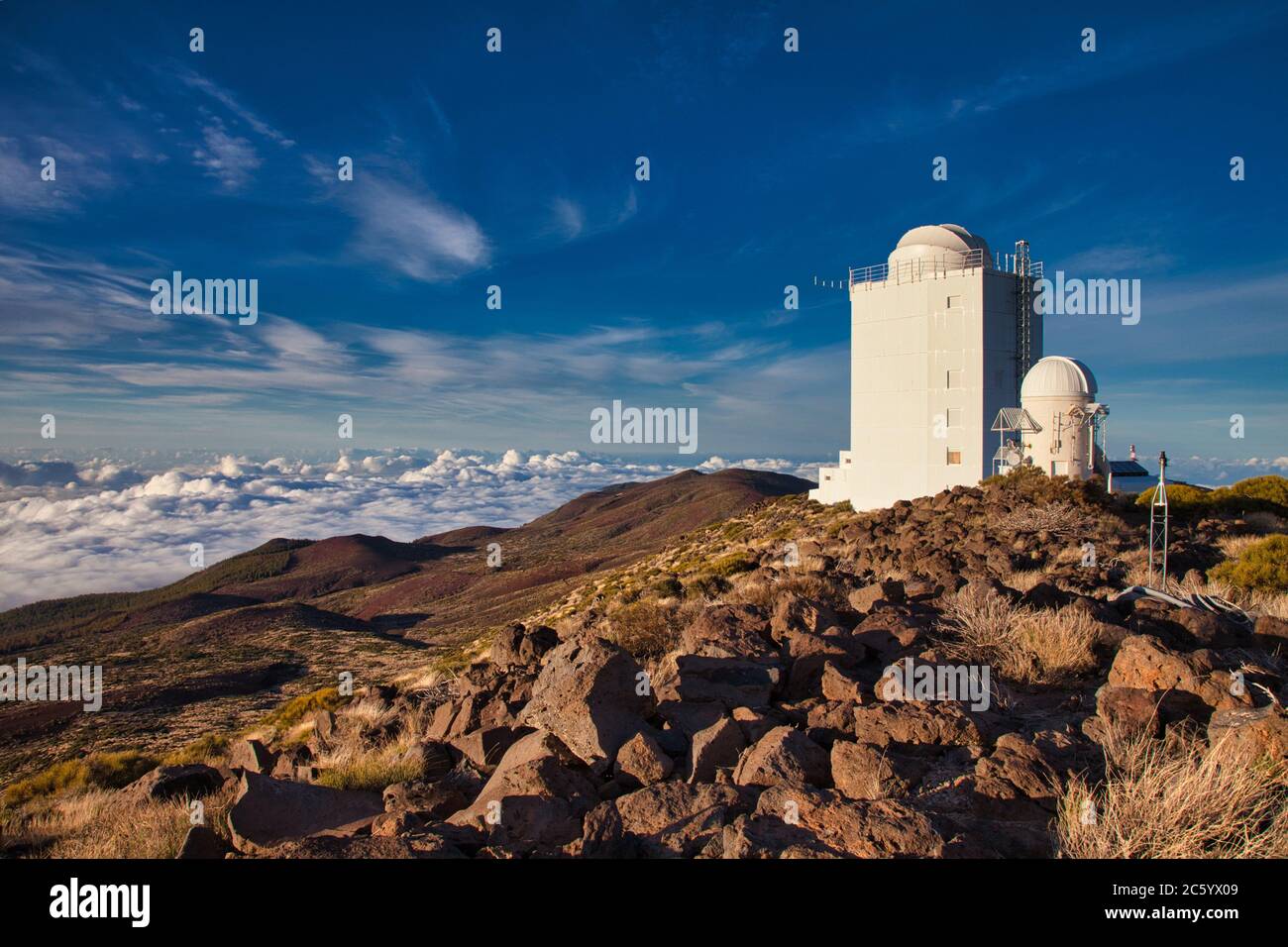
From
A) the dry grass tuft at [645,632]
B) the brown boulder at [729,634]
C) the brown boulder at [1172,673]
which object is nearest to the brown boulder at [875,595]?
the brown boulder at [729,634]

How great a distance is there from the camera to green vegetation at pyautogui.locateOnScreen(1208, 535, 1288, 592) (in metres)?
10.5

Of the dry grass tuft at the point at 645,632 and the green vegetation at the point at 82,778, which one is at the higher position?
the dry grass tuft at the point at 645,632

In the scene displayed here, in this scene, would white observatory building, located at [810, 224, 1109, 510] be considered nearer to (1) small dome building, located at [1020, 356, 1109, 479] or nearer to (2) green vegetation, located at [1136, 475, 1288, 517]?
(1) small dome building, located at [1020, 356, 1109, 479]

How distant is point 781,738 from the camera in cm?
405

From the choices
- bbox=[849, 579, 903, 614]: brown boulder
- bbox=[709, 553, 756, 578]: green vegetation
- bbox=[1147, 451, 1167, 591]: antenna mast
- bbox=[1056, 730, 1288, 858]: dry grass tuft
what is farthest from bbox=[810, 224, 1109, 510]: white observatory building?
bbox=[1056, 730, 1288, 858]: dry grass tuft

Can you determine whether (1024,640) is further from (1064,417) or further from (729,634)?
(1064,417)

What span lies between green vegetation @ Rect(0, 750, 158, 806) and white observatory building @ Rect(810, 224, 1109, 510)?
82.7 ft

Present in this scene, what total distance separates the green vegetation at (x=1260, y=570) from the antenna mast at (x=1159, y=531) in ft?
2.73

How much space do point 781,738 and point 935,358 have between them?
27344 mm

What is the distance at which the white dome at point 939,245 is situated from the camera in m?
29.3

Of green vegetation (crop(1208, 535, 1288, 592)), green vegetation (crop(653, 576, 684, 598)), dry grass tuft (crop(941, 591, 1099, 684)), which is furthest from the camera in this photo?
green vegetation (crop(653, 576, 684, 598))

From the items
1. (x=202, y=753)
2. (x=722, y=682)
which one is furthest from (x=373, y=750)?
(x=202, y=753)

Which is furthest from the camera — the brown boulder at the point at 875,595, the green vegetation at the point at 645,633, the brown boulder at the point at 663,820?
the green vegetation at the point at 645,633

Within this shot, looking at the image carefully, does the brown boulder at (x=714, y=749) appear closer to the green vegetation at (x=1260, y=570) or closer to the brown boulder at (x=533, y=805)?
the brown boulder at (x=533, y=805)
